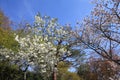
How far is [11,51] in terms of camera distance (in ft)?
64.0

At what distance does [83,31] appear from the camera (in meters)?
14.2

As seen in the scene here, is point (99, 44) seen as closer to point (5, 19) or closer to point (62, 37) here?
point (62, 37)

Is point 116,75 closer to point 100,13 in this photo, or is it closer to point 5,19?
point 5,19

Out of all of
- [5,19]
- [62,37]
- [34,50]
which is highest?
[5,19]

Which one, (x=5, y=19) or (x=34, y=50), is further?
(x=5, y=19)

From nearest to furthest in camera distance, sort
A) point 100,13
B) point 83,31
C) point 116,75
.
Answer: point 100,13
point 83,31
point 116,75

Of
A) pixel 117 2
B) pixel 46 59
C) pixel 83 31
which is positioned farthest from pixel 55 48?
pixel 117 2

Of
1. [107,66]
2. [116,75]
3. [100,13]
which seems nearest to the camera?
[100,13]

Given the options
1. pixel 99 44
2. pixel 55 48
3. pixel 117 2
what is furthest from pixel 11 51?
pixel 117 2

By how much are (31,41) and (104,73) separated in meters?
15.6

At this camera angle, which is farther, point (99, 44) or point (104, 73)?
point (104, 73)

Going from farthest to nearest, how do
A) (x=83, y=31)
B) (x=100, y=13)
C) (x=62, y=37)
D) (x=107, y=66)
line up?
(x=107, y=66)
(x=62, y=37)
(x=83, y=31)
(x=100, y=13)

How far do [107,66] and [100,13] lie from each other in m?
20.7

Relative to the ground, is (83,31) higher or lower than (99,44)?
higher
